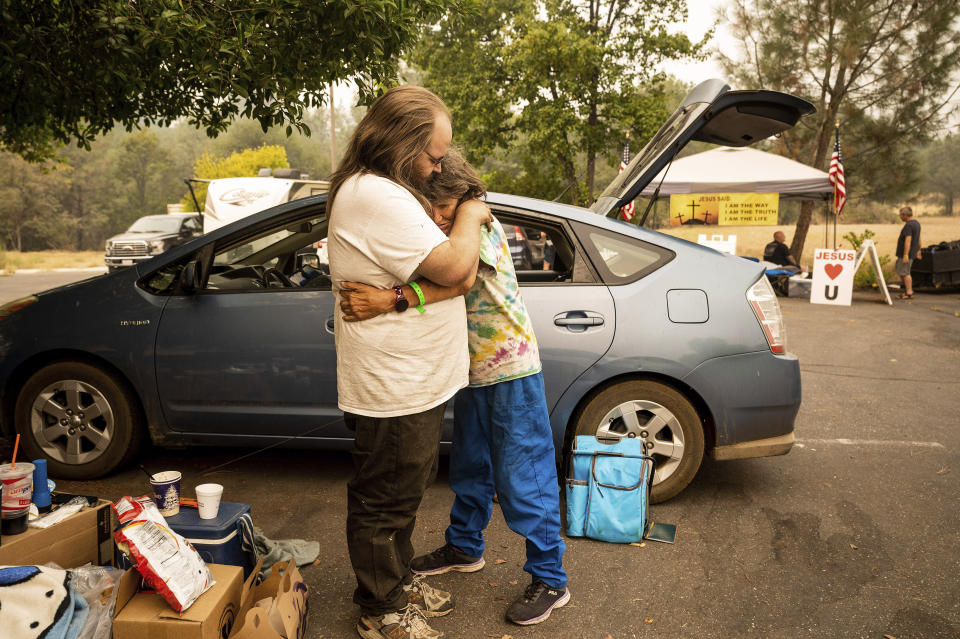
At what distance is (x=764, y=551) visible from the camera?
10.6 feet

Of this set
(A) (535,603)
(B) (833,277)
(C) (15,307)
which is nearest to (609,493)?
(A) (535,603)

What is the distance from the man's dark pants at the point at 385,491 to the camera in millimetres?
2289

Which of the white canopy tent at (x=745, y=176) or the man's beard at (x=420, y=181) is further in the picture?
the white canopy tent at (x=745, y=176)

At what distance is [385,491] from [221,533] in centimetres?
69

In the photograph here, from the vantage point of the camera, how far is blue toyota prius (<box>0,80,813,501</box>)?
11.7ft

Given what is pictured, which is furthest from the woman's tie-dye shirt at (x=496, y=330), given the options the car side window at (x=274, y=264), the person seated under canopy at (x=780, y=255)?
the person seated under canopy at (x=780, y=255)

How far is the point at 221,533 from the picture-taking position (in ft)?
8.37

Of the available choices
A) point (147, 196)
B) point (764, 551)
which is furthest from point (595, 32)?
point (147, 196)

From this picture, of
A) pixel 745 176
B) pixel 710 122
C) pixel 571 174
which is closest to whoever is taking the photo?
pixel 710 122

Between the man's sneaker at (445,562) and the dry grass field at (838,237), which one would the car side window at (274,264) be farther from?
the dry grass field at (838,237)

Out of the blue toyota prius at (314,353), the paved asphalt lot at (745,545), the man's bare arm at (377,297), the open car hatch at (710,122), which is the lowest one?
the paved asphalt lot at (745,545)

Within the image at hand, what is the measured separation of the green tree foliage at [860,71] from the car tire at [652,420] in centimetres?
1656

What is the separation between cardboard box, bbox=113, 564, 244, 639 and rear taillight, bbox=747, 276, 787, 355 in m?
2.75

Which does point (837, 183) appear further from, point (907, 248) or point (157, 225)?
point (157, 225)
